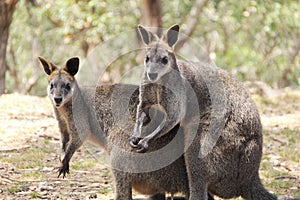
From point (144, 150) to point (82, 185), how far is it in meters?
1.44

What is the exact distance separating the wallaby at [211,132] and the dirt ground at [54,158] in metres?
0.84

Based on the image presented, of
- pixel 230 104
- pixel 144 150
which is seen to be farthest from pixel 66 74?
pixel 230 104

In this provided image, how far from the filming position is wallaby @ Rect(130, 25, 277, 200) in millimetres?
4777

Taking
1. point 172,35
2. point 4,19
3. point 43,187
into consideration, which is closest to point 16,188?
point 43,187

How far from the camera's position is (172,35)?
16.6ft

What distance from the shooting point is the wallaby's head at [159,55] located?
15.7ft

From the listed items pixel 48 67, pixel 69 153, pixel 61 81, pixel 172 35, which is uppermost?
pixel 172 35

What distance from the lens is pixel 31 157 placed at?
272 inches

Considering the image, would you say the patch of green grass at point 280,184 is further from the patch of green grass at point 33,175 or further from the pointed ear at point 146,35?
the patch of green grass at point 33,175

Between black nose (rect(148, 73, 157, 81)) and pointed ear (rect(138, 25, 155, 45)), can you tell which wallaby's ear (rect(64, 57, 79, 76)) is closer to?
pointed ear (rect(138, 25, 155, 45))

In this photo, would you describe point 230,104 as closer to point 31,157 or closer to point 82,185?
point 82,185

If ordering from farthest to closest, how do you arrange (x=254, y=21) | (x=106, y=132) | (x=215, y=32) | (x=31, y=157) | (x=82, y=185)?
(x=215, y=32), (x=254, y=21), (x=31, y=157), (x=82, y=185), (x=106, y=132)

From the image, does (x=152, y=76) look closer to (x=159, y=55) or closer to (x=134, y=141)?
(x=159, y=55)

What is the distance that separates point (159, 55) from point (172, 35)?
314 mm
